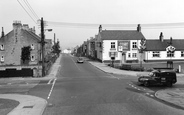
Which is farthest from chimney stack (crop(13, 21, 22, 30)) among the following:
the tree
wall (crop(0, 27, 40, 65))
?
the tree

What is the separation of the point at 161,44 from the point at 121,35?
11103 mm

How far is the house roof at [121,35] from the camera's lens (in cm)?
5188

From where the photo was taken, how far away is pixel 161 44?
172 ft

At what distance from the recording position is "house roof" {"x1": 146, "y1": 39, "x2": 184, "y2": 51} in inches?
2000

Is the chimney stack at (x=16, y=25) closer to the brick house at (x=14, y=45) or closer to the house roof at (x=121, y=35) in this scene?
the brick house at (x=14, y=45)

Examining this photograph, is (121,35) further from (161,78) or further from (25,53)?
(161,78)

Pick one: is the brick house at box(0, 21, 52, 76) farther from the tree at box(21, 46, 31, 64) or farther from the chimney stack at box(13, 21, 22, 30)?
the tree at box(21, 46, 31, 64)

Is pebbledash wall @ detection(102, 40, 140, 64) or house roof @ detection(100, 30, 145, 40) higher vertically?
house roof @ detection(100, 30, 145, 40)

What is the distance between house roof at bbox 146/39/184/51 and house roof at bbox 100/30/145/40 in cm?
325

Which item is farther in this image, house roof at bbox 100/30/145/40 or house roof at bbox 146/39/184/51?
house roof at bbox 100/30/145/40

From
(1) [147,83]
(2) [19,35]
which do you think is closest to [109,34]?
(2) [19,35]

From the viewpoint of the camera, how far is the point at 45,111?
10.0 metres

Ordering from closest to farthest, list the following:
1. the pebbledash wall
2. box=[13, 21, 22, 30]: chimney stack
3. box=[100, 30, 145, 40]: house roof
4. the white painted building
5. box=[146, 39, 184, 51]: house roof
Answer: box=[13, 21, 22, 30]: chimney stack < box=[146, 39, 184, 51]: house roof < the white painted building < the pebbledash wall < box=[100, 30, 145, 40]: house roof

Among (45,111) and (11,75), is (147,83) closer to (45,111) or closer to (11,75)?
(45,111)
